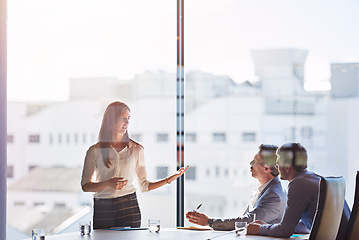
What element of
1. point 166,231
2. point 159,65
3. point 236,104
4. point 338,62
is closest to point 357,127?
point 338,62

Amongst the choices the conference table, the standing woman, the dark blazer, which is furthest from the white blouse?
the dark blazer

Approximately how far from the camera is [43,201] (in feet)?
18.6

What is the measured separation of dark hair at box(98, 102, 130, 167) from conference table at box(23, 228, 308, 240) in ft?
2.68

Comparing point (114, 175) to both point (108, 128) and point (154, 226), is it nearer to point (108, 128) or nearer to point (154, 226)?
point (108, 128)

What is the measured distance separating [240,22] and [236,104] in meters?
0.89

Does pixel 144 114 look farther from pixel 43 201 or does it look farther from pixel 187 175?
pixel 43 201

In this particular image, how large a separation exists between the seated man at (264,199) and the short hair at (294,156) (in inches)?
7.8

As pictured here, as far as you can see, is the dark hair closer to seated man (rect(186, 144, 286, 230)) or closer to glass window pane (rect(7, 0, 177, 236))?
seated man (rect(186, 144, 286, 230))

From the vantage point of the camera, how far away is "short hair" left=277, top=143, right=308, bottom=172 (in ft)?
10.5

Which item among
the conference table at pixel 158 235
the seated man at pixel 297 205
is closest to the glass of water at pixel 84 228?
the conference table at pixel 158 235

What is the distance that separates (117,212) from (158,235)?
0.80 metres

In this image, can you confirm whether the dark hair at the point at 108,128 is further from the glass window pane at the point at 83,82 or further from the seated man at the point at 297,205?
the seated man at the point at 297,205

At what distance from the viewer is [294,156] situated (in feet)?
10.7

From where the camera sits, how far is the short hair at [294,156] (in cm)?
320
